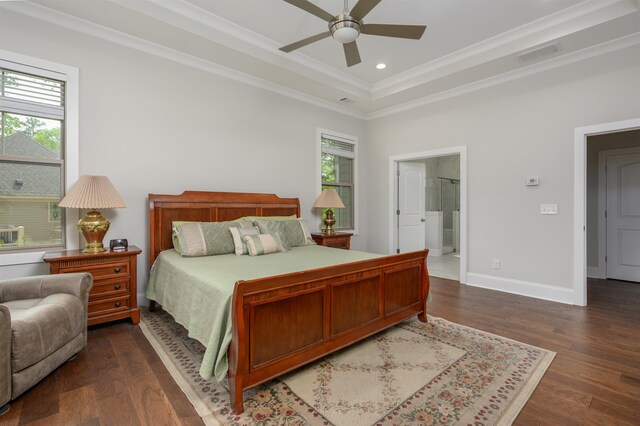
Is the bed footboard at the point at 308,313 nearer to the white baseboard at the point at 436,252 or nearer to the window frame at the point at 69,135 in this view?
the window frame at the point at 69,135

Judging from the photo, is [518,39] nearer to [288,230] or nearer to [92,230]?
[288,230]

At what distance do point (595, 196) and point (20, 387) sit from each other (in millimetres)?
7016

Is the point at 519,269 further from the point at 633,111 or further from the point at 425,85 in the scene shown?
the point at 425,85

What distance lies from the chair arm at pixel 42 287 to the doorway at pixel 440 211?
4491mm

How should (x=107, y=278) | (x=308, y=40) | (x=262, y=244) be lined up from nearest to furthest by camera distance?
(x=308, y=40) → (x=107, y=278) → (x=262, y=244)

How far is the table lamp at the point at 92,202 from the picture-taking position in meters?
2.75

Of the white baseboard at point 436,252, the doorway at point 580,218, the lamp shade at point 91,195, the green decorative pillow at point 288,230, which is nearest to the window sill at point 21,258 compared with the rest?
the lamp shade at point 91,195

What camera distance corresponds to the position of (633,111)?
3.32 meters

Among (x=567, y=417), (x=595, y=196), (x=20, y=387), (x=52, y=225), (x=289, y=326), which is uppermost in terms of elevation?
(x=595, y=196)

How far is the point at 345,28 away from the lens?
2.45 m

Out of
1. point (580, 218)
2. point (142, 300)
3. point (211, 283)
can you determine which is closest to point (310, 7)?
point (211, 283)

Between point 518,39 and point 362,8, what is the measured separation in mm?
2336

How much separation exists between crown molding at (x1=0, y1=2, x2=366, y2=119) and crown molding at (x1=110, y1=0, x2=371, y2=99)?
0.56 meters

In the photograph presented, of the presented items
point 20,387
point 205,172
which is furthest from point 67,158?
point 20,387
